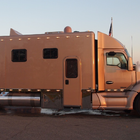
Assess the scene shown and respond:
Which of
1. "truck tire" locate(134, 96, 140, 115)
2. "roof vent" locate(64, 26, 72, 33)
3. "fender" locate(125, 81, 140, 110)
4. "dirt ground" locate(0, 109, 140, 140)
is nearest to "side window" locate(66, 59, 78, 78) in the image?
"roof vent" locate(64, 26, 72, 33)

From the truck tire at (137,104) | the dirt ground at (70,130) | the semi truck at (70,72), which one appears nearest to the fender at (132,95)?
the semi truck at (70,72)

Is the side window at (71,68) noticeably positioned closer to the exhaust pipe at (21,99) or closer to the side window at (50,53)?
the side window at (50,53)

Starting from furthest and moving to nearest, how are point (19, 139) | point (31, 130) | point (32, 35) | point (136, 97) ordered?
point (32, 35), point (136, 97), point (31, 130), point (19, 139)

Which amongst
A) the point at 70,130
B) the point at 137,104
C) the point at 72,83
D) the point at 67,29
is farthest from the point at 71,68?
the point at 137,104

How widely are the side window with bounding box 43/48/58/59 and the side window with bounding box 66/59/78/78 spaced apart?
597 mm

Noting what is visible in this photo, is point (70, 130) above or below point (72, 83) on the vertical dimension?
below

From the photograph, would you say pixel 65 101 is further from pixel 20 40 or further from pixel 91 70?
pixel 20 40

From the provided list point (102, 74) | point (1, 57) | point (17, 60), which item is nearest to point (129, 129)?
point (102, 74)

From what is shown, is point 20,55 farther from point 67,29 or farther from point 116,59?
point 116,59

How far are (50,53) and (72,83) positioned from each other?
158 centimetres

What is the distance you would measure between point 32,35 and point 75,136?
187 inches

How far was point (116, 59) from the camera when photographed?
7527 mm

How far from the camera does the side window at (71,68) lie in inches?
288

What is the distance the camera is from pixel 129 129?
5.52 metres
